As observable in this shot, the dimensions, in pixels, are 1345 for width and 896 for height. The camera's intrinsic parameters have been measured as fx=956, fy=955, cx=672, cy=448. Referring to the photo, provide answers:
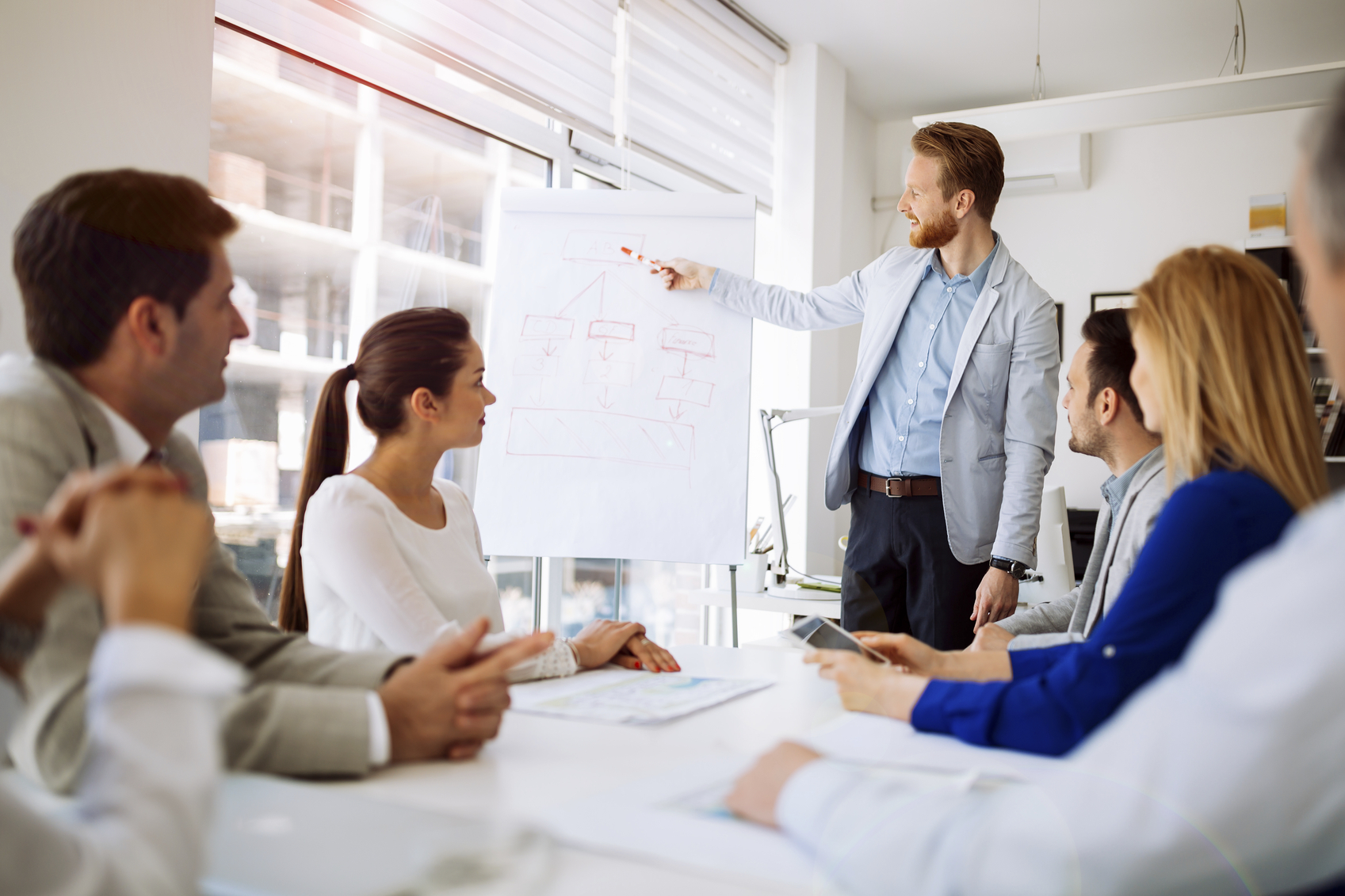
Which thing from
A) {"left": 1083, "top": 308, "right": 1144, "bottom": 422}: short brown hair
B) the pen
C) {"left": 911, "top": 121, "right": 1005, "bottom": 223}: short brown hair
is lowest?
{"left": 1083, "top": 308, "right": 1144, "bottom": 422}: short brown hair

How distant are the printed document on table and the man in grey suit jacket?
320mm

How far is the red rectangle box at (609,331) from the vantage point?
7.98ft

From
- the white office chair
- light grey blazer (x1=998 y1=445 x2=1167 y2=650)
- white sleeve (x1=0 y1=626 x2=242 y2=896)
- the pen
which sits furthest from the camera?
the white office chair

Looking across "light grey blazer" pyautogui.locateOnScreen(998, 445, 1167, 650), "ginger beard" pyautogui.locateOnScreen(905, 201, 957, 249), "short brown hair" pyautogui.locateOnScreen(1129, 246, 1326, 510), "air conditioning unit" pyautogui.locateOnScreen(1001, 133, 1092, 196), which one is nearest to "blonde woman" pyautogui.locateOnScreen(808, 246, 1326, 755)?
"short brown hair" pyautogui.locateOnScreen(1129, 246, 1326, 510)

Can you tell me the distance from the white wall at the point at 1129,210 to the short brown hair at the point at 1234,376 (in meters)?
3.55

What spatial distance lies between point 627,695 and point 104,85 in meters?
1.33

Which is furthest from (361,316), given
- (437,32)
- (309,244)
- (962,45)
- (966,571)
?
(962,45)

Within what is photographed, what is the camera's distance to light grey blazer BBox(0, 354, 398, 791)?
1.49ft

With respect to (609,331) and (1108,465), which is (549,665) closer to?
(1108,465)

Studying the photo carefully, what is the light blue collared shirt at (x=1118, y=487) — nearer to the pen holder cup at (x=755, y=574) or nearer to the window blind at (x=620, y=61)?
the pen holder cup at (x=755, y=574)

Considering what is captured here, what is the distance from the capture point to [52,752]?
1.59 feet

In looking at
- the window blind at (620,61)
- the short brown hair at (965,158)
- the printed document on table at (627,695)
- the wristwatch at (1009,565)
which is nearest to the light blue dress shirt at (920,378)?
the short brown hair at (965,158)

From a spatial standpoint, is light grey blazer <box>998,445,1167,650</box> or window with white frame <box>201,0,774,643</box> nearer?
light grey blazer <box>998,445,1167,650</box>

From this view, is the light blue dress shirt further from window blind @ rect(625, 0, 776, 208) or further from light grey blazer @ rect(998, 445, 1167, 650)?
window blind @ rect(625, 0, 776, 208)
